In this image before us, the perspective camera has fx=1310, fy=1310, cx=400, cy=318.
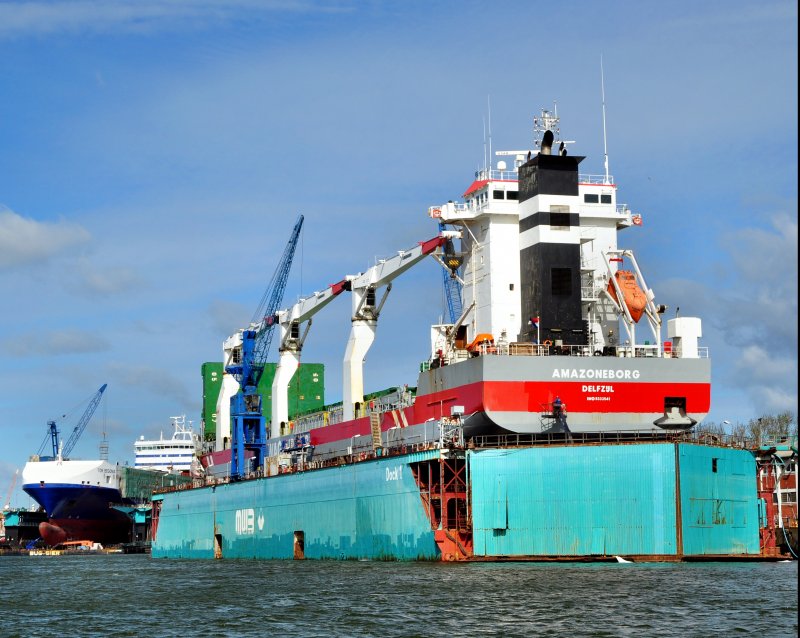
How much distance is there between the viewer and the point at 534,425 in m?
54.0

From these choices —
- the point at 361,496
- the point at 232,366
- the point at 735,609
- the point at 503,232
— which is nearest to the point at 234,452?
the point at 232,366

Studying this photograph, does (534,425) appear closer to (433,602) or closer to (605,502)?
(605,502)

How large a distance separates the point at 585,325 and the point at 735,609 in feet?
80.3

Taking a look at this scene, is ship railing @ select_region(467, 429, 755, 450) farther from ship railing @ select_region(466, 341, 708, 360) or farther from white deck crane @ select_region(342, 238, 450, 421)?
white deck crane @ select_region(342, 238, 450, 421)

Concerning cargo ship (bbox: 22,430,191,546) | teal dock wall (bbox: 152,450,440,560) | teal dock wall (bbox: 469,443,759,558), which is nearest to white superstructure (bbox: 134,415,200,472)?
cargo ship (bbox: 22,430,191,546)

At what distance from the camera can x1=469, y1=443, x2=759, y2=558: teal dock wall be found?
49.3 metres

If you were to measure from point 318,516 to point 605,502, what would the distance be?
18.0 m

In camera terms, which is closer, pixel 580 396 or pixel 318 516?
pixel 580 396

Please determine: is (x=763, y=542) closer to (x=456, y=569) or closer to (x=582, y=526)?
(x=582, y=526)

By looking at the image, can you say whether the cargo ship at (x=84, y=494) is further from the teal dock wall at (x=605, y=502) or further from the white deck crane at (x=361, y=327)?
the teal dock wall at (x=605, y=502)

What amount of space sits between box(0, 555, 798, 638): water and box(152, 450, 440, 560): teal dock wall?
2680 millimetres

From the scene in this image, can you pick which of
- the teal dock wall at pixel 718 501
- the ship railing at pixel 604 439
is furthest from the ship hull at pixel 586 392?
the teal dock wall at pixel 718 501

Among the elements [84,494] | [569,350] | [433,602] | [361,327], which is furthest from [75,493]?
[433,602]

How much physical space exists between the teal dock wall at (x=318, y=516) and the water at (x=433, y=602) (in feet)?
8.79
